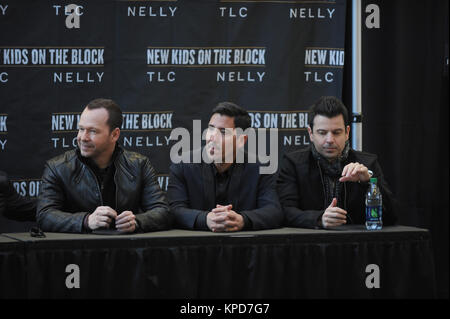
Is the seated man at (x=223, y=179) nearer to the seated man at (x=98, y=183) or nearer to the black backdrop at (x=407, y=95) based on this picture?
the seated man at (x=98, y=183)

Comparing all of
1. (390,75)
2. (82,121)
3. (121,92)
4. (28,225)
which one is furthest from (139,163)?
(390,75)

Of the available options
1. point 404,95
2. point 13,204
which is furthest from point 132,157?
point 404,95

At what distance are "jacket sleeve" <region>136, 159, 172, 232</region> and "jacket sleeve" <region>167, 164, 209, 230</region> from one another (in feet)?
0.22

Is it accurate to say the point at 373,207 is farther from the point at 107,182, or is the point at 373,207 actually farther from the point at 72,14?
the point at 72,14

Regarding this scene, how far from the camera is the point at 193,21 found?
450 centimetres

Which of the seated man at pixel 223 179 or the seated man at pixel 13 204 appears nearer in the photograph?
the seated man at pixel 223 179

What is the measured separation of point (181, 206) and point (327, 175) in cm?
89

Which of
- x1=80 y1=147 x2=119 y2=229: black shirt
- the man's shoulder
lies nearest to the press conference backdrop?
the man's shoulder

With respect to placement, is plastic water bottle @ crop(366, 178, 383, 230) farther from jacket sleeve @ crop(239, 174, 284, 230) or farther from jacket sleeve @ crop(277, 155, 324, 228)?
jacket sleeve @ crop(239, 174, 284, 230)

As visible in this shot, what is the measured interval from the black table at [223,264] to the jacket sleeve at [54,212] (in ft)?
0.33

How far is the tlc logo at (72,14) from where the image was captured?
4355 millimetres

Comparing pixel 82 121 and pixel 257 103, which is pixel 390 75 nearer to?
pixel 257 103

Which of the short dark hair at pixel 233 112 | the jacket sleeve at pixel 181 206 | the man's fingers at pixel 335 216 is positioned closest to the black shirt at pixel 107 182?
the jacket sleeve at pixel 181 206

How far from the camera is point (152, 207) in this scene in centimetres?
360
